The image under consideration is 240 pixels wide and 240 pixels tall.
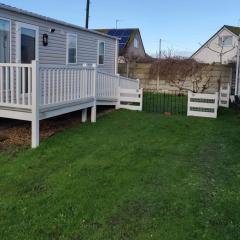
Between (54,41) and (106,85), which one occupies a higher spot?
(54,41)

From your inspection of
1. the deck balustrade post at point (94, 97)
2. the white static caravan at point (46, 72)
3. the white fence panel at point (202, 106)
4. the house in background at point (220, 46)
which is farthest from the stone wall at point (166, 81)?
the house in background at point (220, 46)

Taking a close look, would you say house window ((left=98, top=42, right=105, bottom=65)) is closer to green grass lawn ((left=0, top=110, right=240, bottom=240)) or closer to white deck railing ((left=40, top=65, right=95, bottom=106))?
white deck railing ((left=40, top=65, right=95, bottom=106))

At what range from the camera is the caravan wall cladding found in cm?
920

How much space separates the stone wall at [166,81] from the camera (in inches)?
727

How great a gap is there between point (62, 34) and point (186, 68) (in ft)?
29.3

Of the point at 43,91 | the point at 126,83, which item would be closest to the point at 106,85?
the point at 126,83

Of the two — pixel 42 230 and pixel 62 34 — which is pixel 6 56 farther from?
pixel 42 230

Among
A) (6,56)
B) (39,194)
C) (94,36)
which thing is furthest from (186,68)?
(39,194)

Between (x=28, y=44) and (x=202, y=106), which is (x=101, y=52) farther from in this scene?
(x=202, y=106)

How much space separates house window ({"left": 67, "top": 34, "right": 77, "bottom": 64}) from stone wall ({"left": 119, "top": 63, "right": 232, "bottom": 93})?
23.4 feet

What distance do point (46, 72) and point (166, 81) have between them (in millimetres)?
12989

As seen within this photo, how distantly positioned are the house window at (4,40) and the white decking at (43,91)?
1.07 metres

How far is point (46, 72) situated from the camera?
7.24 m

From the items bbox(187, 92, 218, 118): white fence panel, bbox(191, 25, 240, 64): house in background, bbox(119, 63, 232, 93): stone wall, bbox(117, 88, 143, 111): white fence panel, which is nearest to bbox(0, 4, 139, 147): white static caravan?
bbox(117, 88, 143, 111): white fence panel
